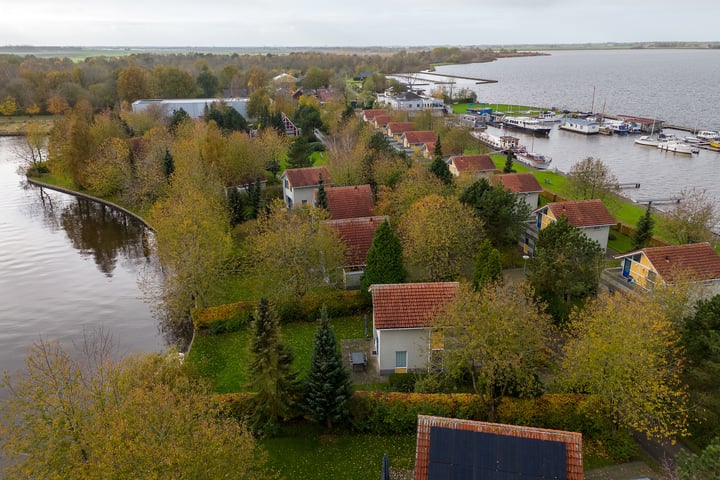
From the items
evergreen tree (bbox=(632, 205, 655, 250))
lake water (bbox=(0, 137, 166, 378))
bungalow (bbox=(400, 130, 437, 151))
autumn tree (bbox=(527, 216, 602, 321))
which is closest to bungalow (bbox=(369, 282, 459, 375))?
autumn tree (bbox=(527, 216, 602, 321))

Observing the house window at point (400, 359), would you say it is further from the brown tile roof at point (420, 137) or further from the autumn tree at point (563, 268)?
the brown tile roof at point (420, 137)

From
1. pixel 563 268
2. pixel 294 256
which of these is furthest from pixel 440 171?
pixel 294 256

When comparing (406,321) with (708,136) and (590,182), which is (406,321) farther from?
(708,136)

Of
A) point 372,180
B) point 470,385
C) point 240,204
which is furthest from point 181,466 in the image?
point 372,180

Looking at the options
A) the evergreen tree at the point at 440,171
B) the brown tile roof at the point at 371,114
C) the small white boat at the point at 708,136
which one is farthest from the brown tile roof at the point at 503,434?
Result: the small white boat at the point at 708,136

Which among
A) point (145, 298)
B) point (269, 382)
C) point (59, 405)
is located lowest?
point (145, 298)

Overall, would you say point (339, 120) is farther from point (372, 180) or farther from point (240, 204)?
point (240, 204)
